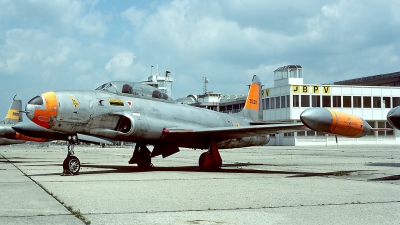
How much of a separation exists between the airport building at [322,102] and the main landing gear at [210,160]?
46402 mm

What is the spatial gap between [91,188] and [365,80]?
8413cm

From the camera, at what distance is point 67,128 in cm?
1296

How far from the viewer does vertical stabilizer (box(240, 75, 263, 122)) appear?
21.0 m

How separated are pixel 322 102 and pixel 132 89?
51.7 meters

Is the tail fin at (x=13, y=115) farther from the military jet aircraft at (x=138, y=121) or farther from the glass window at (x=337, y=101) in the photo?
the glass window at (x=337, y=101)

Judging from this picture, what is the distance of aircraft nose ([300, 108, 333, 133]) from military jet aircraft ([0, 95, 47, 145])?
16762mm

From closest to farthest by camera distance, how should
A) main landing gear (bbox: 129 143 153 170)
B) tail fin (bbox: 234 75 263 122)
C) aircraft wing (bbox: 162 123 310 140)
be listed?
1. aircraft wing (bbox: 162 123 310 140)
2. main landing gear (bbox: 129 143 153 170)
3. tail fin (bbox: 234 75 263 122)

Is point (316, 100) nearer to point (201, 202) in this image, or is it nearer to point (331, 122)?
point (331, 122)

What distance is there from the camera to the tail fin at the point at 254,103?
68.7 ft

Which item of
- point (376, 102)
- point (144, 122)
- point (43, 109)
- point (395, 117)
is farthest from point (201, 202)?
point (376, 102)

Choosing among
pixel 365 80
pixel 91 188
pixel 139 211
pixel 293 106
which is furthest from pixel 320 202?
pixel 365 80

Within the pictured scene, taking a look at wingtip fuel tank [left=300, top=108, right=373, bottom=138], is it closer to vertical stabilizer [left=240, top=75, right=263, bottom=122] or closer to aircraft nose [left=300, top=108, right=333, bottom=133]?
aircraft nose [left=300, top=108, right=333, bottom=133]

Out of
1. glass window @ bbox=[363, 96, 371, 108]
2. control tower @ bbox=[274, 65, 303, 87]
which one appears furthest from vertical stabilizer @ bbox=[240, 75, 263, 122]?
glass window @ bbox=[363, 96, 371, 108]

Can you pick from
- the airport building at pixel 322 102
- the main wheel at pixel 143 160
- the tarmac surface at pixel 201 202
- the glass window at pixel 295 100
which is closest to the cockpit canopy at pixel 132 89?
the main wheel at pixel 143 160
